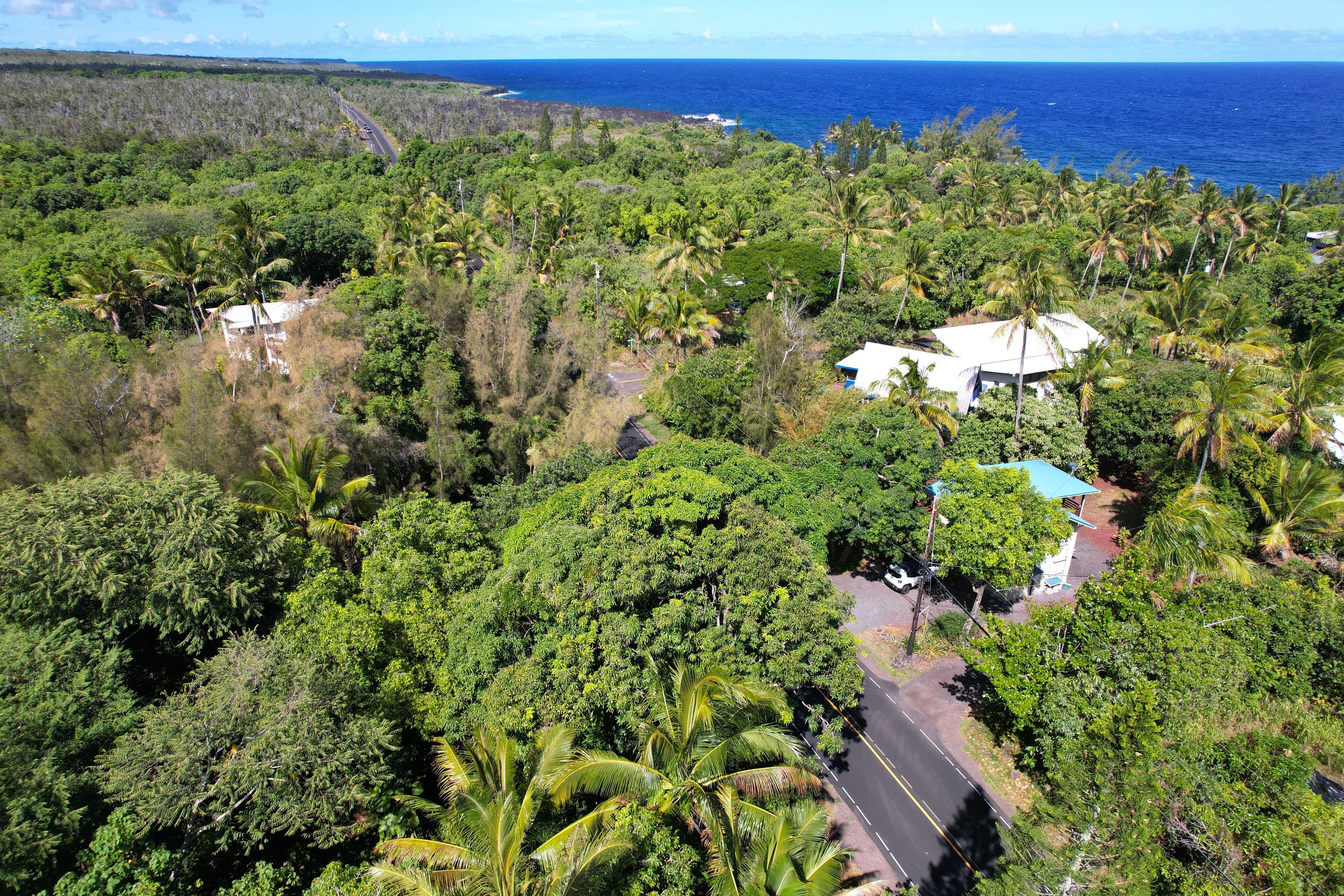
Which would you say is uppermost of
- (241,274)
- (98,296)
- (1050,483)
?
(241,274)

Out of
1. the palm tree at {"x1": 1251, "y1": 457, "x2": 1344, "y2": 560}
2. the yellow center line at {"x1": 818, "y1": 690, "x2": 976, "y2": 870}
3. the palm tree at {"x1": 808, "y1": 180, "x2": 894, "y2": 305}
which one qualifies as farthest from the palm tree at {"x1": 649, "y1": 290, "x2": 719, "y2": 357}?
the palm tree at {"x1": 1251, "y1": 457, "x2": 1344, "y2": 560}

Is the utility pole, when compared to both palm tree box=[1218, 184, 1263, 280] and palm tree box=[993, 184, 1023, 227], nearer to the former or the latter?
palm tree box=[1218, 184, 1263, 280]

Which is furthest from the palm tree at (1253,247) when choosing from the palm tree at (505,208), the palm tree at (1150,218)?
the palm tree at (505,208)

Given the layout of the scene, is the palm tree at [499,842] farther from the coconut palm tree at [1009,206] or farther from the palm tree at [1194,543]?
the coconut palm tree at [1009,206]

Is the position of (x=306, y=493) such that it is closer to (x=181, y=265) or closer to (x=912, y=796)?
(x=912, y=796)

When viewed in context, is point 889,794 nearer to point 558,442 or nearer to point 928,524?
point 928,524

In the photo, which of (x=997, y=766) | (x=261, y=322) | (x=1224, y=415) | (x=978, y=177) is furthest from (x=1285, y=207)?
(x=261, y=322)

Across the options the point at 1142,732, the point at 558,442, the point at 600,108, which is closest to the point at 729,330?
the point at 558,442
